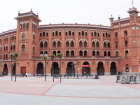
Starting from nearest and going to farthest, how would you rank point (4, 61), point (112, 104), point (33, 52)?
point (112, 104) → point (33, 52) → point (4, 61)

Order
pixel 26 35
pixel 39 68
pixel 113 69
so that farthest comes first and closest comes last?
pixel 113 69, pixel 39 68, pixel 26 35

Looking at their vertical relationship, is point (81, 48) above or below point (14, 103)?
above

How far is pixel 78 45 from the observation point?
200ft

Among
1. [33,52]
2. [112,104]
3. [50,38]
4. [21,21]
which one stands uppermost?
[21,21]

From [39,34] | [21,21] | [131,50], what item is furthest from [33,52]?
[131,50]

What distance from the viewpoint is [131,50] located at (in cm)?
6003

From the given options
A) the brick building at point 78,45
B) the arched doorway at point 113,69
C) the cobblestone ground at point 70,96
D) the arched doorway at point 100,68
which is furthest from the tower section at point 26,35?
the cobblestone ground at point 70,96

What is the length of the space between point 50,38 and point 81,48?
39.0 ft

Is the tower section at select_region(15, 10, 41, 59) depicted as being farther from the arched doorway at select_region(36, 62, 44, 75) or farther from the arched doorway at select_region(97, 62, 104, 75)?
the arched doorway at select_region(97, 62, 104, 75)

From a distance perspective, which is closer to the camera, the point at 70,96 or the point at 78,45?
the point at 70,96

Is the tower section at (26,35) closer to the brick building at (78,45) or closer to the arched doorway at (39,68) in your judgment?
the brick building at (78,45)

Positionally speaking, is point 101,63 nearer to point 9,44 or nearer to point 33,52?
point 33,52

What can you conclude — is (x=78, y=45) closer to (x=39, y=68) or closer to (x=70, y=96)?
(x=39, y=68)

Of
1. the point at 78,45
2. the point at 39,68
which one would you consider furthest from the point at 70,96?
the point at 39,68
